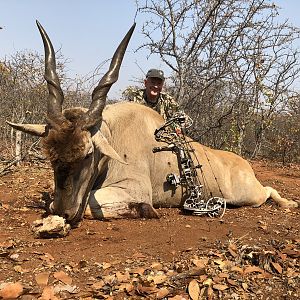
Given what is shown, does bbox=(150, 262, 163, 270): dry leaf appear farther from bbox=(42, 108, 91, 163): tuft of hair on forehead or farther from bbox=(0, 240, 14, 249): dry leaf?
bbox=(42, 108, 91, 163): tuft of hair on forehead

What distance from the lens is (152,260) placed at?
3430mm

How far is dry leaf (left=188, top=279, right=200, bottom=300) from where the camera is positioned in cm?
286

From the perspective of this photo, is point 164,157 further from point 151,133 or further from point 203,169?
point 203,169

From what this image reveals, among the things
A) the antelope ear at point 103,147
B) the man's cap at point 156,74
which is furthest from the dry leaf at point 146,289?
the man's cap at point 156,74

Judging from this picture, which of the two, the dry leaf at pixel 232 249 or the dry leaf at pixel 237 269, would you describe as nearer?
the dry leaf at pixel 237 269

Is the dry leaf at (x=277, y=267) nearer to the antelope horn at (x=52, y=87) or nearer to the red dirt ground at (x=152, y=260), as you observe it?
the red dirt ground at (x=152, y=260)

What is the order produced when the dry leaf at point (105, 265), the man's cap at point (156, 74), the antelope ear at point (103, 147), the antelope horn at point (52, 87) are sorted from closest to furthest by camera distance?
the dry leaf at point (105, 265) < the antelope horn at point (52, 87) < the antelope ear at point (103, 147) < the man's cap at point (156, 74)

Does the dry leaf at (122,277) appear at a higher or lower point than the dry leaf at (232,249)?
lower

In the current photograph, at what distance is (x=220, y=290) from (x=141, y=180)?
8.01 ft

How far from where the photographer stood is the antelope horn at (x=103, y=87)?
4.57 m

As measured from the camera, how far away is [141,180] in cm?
526

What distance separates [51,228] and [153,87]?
3.54m

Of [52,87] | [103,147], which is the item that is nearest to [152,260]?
[103,147]

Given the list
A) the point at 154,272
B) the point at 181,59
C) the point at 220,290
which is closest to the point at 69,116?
the point at 154,272
